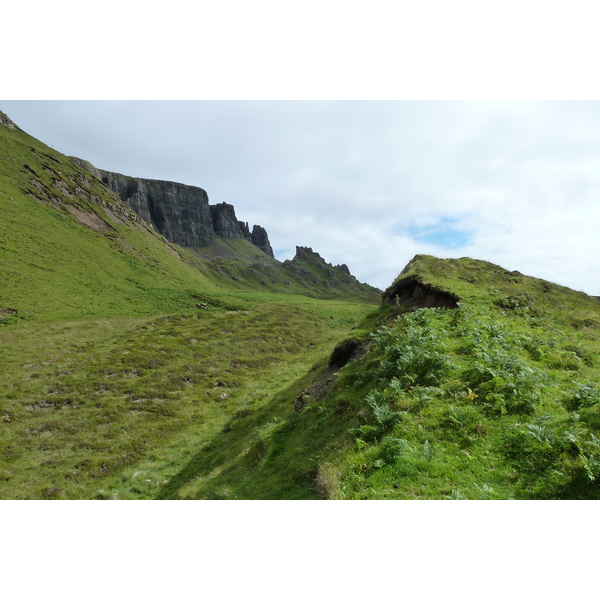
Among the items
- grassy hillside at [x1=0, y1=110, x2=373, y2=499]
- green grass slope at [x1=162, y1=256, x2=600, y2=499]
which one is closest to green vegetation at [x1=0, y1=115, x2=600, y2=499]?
green grass slope at [x1=162, y1=256, x2=600, y2=499]

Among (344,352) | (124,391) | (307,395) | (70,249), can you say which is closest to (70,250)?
(70,249)

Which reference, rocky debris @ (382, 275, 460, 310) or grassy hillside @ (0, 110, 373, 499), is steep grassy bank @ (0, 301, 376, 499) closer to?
grassy hillside @ (0, 110, 373, 499)

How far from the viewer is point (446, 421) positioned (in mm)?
9609

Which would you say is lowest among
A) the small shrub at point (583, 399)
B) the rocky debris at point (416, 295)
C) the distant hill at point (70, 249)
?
the small shrub at point (583, 399)

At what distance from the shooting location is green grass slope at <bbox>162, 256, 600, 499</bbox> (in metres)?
7.48

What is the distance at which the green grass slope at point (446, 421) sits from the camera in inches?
295

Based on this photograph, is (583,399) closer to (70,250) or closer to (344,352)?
(344,352)

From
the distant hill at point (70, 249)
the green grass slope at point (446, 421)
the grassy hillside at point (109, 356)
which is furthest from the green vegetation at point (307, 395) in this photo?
the distant hill at point (70, 249)

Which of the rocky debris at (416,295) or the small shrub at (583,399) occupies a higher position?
the rocky debris at (416,295)

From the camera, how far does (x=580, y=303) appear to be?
2553 cm

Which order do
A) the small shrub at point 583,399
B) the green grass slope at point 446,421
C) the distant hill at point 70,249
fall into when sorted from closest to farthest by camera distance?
1. the green grass slope at point 446,421
2. the small shrub at point 583,399
3. the distant hill at point 70,249

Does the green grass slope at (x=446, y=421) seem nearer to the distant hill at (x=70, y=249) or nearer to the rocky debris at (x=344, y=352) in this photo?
the rocky debris at (x=344, y=352)

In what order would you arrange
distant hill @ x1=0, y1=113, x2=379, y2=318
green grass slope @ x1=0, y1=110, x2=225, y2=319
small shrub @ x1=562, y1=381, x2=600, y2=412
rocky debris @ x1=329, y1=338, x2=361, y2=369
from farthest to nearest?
1. distant hill @ x1=0, y1=113, x2=379, y2=318
2. green grass slope @ x1=0, y1=110, x2=225, y2=319
3. rocky debris @ x1=329, y1=338, x2=361, y2=369
4. small shrub @ x1=562, y1=381, x2=600, y2=412

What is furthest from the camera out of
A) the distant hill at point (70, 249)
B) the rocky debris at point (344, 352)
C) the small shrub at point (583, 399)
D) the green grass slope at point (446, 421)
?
the distant hill at point (70, 249)
